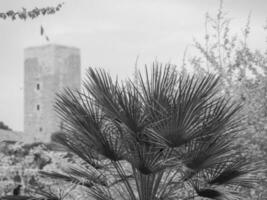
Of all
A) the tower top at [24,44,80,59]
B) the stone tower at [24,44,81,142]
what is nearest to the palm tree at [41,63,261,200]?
the stone tower at [24,44,81,142]

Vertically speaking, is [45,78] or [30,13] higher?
[45,78]

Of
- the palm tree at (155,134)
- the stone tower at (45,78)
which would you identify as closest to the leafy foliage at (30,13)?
the palm tree at (155,134)

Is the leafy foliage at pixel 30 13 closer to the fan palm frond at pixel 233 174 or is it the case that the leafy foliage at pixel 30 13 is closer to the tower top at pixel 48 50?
the fan palm frond at pixel 233 174

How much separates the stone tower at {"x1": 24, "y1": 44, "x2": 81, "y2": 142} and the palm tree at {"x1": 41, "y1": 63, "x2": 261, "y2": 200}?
4240 centimetres

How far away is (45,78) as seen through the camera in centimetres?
4997

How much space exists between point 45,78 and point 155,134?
44.3 m

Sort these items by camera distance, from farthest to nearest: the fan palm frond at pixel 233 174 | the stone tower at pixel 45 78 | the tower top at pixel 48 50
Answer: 1. the stone tower at pixel 45 78
2. the tower top at pixel 48 50
3. the fan palm frond at pixel 233 174

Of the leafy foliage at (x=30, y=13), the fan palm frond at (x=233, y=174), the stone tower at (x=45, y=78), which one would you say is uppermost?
the stone tower at (x=45, y=78)

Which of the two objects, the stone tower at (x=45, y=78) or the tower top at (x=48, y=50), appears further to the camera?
the stone tower at (x=45, y=78)

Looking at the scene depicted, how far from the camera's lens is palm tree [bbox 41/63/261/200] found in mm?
6188

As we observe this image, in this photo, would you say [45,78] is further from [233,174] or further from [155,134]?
[155,134]

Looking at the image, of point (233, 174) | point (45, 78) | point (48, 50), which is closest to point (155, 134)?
point (233, 174)

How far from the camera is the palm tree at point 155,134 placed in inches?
244

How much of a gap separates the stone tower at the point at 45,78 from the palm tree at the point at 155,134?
139 feet
